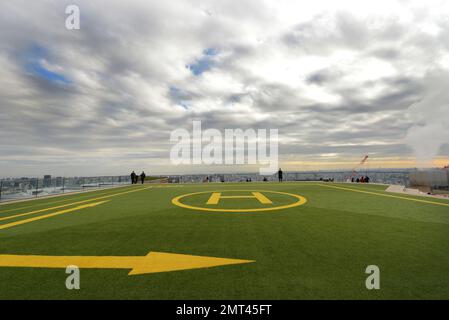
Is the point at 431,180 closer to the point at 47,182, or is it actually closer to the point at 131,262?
the point at 131,262

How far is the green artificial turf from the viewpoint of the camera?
3.55 m

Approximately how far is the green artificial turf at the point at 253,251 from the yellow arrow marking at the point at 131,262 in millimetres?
205

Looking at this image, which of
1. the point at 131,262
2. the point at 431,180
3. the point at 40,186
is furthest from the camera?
the point at 40,186

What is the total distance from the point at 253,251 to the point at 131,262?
2.65 metres

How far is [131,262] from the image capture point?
183 inches

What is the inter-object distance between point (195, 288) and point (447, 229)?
7.84 m

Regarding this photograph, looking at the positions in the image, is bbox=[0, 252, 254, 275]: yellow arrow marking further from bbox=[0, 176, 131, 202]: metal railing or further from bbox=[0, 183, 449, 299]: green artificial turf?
bbox=[0, 176, 131, 202]: metal railing

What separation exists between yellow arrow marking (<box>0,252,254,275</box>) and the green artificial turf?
20cm

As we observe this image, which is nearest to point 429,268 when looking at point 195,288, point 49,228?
point 195,288

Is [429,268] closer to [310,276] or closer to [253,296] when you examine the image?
[310,276]

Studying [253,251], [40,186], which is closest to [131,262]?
[253,251]

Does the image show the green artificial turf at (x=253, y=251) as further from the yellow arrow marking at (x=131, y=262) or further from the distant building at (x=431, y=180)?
the distant building at (x=431, y=180)

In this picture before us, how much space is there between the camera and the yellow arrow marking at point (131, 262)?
14.4ft

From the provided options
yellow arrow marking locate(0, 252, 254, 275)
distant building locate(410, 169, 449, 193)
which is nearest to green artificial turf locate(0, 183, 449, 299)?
yellow arrow marking locate(0, 252, 254, 275)
